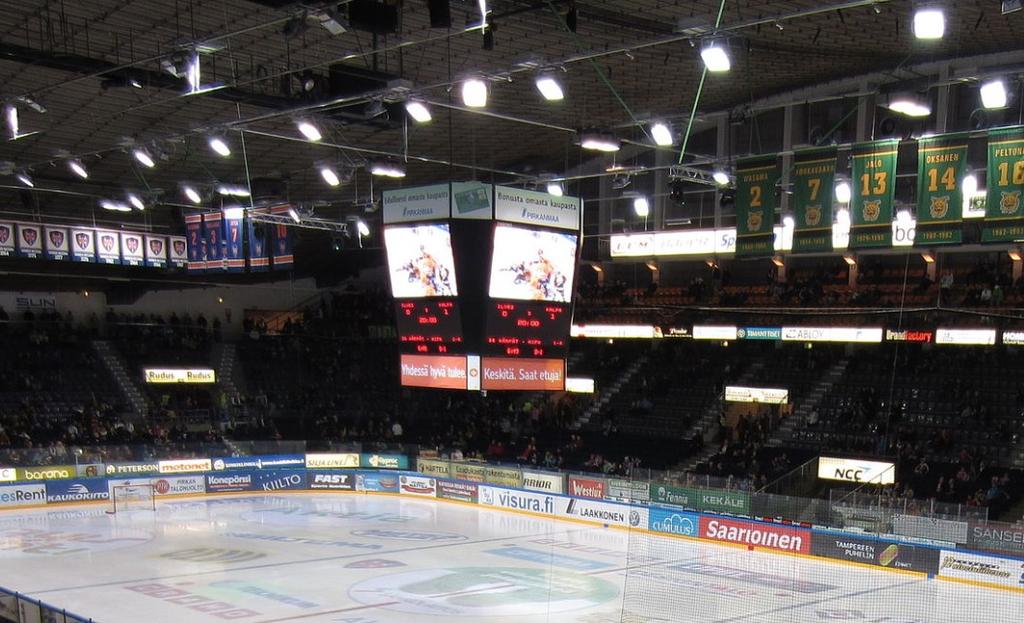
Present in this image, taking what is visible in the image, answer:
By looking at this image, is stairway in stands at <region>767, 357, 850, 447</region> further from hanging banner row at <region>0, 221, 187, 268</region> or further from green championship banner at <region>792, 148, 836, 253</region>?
hanging banner row at <region>0, 221, 187, 268</region>

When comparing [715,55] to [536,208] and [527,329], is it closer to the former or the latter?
[536,208]

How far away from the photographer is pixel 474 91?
16.2 meters

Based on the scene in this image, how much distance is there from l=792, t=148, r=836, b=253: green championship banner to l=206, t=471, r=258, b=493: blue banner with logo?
21.0 meters

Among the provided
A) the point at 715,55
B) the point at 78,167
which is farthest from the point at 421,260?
the point at 78,167

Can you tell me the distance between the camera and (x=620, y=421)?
35.1 m

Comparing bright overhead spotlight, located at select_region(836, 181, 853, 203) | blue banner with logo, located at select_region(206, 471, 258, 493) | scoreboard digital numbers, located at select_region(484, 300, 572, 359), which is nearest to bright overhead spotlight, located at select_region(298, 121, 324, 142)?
scoreboard digital numbers, located at select_region(484, 300, 572, 359)

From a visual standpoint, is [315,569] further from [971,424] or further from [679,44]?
[971,424]

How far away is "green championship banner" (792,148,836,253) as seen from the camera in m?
15.9

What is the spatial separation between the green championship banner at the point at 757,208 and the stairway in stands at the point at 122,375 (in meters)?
25.3

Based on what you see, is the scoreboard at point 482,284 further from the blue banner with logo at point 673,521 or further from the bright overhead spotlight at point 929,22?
the blue banner with logo at point 673,521

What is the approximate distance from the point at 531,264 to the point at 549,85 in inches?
124

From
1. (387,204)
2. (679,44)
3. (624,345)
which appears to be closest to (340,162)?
(387,204)

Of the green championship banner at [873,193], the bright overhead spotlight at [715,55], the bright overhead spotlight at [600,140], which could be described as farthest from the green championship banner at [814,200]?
the bright overhead spotlight at [600,140]

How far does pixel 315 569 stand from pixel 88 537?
267 inches
